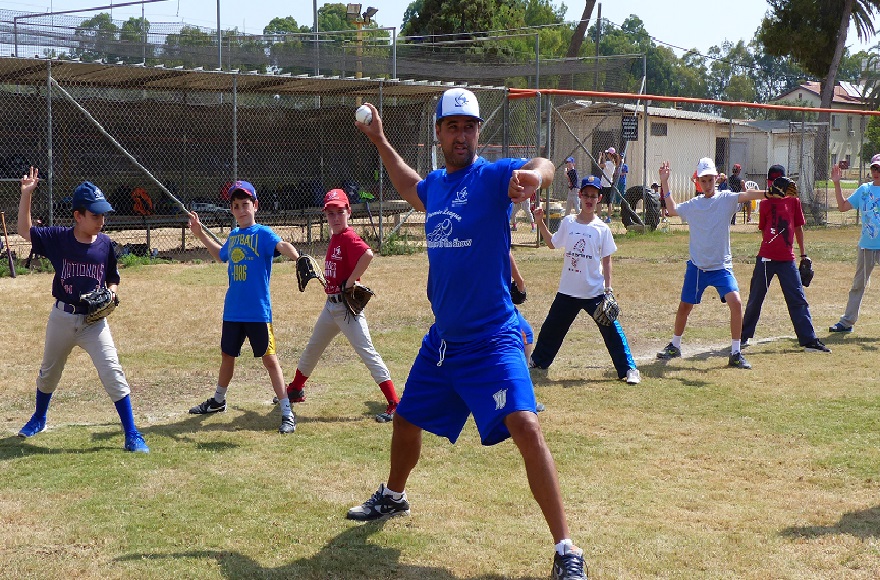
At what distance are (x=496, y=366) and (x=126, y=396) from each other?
3.08 meters

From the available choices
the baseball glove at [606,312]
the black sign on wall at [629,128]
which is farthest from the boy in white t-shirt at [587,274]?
the black sign on wall at [629,128]

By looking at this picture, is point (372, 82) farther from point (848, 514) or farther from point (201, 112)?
point (848, 514)

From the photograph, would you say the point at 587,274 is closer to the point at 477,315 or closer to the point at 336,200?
the point at 336,200

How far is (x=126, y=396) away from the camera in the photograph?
6254mm

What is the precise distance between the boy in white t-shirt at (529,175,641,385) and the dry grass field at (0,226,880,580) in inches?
13.7

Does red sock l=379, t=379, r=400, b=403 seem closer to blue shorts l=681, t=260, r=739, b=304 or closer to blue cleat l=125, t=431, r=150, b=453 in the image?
blue cleat l=125, t=431, r=150, b=453

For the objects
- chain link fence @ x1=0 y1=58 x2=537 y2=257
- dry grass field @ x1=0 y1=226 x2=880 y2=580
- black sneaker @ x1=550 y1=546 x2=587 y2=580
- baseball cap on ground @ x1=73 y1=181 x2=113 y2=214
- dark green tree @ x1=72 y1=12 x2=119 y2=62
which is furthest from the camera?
dark green tree @ x1=72 y1=12 x2=119 y2=62

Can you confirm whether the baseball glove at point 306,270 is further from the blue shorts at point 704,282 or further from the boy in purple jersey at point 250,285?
the blue shorts at point 704,282

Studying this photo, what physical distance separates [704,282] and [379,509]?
213 inches

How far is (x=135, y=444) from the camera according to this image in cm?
620

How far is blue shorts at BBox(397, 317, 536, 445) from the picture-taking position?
4.19 metres

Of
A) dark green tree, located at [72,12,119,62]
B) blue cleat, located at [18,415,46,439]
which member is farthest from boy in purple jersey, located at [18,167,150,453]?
dark green tree, located at [72,12,119,62]

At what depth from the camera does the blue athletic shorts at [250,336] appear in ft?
22.8

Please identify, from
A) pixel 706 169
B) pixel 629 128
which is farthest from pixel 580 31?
pixel 706 169
